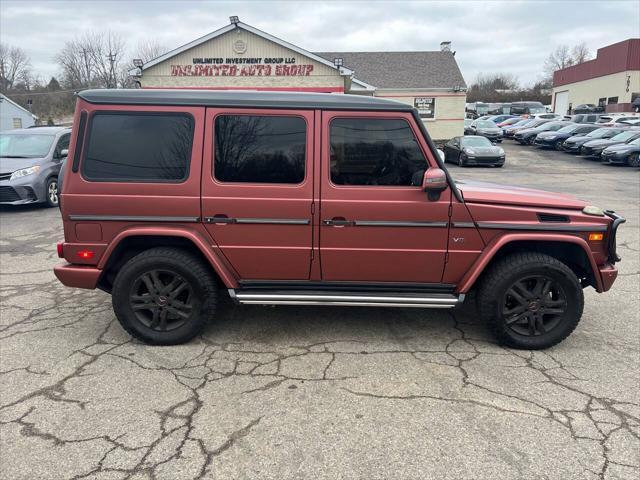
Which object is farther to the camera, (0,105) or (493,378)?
(0,105)

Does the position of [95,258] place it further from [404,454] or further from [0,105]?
[0,105]

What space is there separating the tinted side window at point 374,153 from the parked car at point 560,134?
26.8m

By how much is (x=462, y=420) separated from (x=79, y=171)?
339 centimetres

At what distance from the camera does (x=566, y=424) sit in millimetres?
Result: 2863

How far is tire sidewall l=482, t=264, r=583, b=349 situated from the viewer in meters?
3.67

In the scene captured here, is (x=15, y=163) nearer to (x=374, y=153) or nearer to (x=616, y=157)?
(x=374, y=153)

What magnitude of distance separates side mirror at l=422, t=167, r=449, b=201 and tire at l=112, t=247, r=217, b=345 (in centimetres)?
193

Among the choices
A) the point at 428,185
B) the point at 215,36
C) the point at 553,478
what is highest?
the point at 215,36

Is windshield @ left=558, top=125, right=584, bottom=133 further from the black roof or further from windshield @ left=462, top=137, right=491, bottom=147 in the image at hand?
the black roof

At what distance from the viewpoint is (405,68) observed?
29766 millimetres

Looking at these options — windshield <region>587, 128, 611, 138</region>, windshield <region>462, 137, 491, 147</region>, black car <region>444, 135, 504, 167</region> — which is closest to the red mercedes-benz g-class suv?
black car <region>444, 135, 504, 167</region>

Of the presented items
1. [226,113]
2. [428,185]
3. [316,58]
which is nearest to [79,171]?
[226,113]

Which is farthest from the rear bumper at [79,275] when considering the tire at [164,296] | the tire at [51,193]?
the tire at [51,193]

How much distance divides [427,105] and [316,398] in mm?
28112
